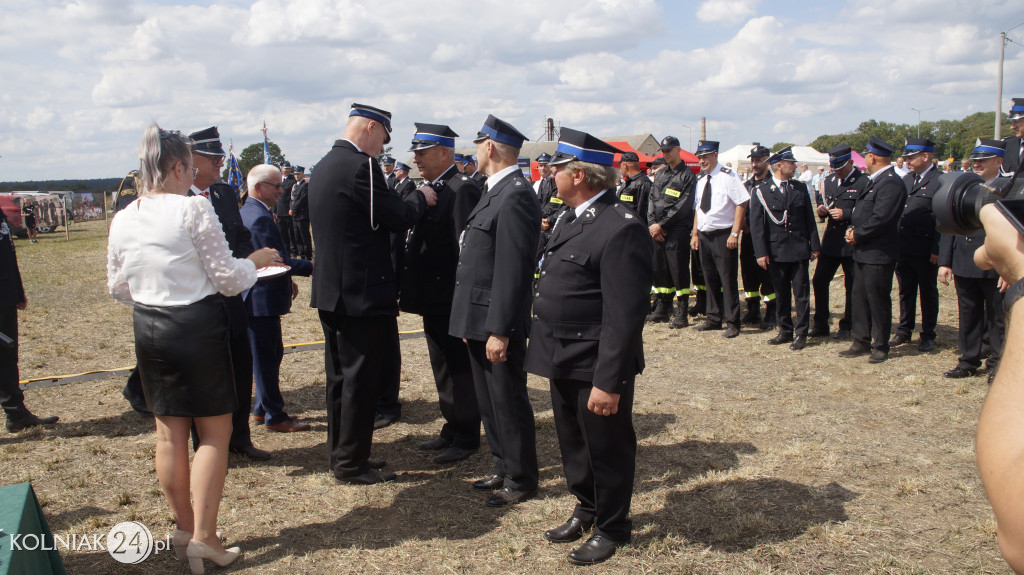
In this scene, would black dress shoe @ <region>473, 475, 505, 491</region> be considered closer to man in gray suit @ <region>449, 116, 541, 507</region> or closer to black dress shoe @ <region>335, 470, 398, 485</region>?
man in gray suit @ <region>449, 116, 541, 507</region>

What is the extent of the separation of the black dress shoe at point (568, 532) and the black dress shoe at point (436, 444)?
158 centimetres

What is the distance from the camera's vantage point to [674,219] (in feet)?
29.1

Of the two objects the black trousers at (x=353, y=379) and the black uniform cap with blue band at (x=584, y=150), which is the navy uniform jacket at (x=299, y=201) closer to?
the black trousers at (x=353, y=379)

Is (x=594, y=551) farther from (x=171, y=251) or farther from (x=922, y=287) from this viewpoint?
(x=922, y=287)

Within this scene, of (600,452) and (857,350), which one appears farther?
(857,350)

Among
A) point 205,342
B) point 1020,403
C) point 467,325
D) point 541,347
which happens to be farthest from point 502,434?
point 1020,403

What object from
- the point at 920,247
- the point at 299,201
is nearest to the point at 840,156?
the point at 920,247

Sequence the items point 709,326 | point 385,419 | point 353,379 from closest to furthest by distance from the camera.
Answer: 1. point 353,379
2. point 385,419
3. point 709,326

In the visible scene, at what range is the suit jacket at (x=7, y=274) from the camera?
539cm

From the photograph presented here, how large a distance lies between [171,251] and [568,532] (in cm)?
236

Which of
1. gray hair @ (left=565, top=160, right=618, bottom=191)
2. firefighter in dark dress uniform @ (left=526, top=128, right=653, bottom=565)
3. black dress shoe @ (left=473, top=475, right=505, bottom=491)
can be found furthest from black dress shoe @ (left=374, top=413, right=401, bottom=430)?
gray hair @ (left=565, top=160, right=618, bottom=191)

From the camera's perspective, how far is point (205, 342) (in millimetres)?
3121

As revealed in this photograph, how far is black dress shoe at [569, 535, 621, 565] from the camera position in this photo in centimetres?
327

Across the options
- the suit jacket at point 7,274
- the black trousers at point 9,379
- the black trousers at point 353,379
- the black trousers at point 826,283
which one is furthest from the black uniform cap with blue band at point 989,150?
the black trousers at point 9,379
